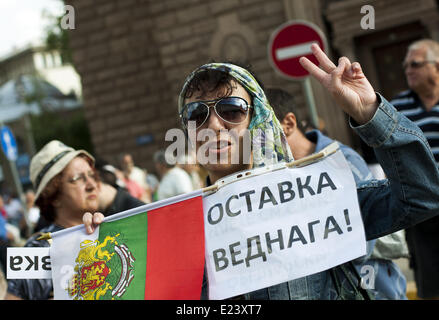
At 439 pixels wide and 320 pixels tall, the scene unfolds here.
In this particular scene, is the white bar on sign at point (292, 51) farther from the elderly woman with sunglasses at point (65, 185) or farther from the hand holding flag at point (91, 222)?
the hand holding flag at point (91, 222)

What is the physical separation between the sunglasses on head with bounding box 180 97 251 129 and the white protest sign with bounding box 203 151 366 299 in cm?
22

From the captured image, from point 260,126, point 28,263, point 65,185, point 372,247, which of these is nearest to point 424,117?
point 372,247

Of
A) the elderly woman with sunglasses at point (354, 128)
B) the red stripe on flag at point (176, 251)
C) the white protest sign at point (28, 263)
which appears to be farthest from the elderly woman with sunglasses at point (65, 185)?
the red stripe on flag at point (176, 251)

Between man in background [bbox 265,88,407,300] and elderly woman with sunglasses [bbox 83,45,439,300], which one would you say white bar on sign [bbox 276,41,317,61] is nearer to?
man in background [bbox 265,88,407,300]

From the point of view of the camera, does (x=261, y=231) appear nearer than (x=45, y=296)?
Yes

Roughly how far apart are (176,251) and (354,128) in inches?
26.1

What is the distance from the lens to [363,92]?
1806 mm

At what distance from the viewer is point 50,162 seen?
3590 millimetres

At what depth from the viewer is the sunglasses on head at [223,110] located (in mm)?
2080

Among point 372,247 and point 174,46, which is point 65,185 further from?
point 174,46

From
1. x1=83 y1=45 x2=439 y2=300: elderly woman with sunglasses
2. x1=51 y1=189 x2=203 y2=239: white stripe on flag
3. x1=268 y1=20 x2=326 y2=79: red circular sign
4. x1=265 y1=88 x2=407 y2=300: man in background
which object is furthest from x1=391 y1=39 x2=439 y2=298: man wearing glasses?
x1=51 y1=189 x2=203 y2=239: white stripe on flag

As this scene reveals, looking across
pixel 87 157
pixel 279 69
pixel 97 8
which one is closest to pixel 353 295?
pixel 87 157

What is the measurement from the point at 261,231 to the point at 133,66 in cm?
1385
